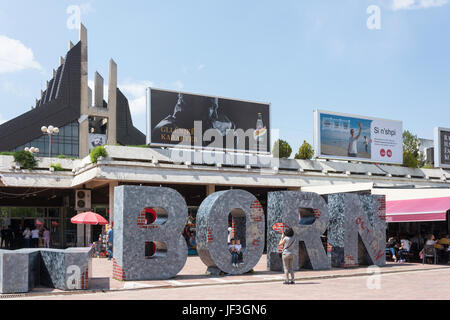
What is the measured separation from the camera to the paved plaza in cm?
1052

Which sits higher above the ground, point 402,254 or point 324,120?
point 324,120

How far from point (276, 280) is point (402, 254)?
865cm

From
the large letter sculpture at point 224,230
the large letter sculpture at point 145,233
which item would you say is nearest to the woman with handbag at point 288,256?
the large letter sculpture at point 224,230

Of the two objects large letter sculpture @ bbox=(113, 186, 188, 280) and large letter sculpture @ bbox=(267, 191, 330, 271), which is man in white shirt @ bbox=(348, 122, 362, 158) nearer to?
large letter sculpture @ bbox=(267, 191, 330, 271)

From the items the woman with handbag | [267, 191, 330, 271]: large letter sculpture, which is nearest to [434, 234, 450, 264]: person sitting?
[267, 191, 330, 271]: large letter sculpture

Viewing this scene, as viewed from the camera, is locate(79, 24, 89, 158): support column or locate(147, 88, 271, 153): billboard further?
locate(79, 24, 89, 158): support column

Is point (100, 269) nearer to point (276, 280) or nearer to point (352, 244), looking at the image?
point (276, 280)

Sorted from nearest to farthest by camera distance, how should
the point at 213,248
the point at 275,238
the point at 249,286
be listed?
the point at 249,286 → the point at 213,248 → the point at 275,238

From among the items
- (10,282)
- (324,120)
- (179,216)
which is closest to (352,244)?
(179,216)

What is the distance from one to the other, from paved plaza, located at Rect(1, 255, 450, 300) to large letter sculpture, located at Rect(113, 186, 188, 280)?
456 millimetres

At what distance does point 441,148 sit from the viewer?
37594 millimetres

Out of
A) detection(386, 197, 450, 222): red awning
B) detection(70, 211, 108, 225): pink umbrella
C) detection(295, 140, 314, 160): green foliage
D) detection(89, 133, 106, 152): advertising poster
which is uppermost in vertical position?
detection(89, 133, 106, 152): advertising poster

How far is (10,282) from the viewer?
35.9 ft

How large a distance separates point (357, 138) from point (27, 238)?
22282 mm
